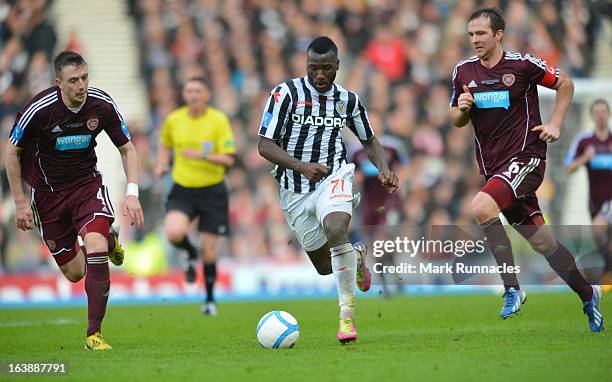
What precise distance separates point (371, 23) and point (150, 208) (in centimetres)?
635

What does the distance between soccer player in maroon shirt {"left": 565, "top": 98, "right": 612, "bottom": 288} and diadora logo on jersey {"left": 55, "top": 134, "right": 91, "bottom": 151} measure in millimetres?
8165

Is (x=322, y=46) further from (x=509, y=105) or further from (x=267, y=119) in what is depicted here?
(x=509, y=105)

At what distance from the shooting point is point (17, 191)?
354 inches

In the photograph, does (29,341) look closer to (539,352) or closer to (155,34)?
(539,352)

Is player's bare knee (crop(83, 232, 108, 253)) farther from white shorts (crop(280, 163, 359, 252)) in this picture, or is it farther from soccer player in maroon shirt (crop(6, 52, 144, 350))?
white shorts (crop(280, 163, 359, 252))

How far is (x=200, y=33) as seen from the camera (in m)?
22.1

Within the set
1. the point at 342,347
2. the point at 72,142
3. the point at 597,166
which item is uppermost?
the point at 72,142

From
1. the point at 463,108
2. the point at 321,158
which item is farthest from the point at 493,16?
the point at 321,158

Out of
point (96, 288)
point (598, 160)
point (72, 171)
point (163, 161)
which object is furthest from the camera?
point (598, 160)

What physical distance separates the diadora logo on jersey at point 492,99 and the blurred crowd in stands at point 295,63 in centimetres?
1021

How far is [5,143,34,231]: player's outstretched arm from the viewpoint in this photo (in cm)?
882

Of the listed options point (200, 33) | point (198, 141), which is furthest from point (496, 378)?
point (200, 33)

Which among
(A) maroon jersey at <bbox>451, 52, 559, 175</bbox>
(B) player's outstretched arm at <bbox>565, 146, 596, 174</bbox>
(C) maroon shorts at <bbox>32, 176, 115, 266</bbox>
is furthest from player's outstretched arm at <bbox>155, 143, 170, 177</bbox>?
(B) player's outstretched arm at <bbox>565, 146, 596, 174</bbox>

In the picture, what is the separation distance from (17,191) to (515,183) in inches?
167
